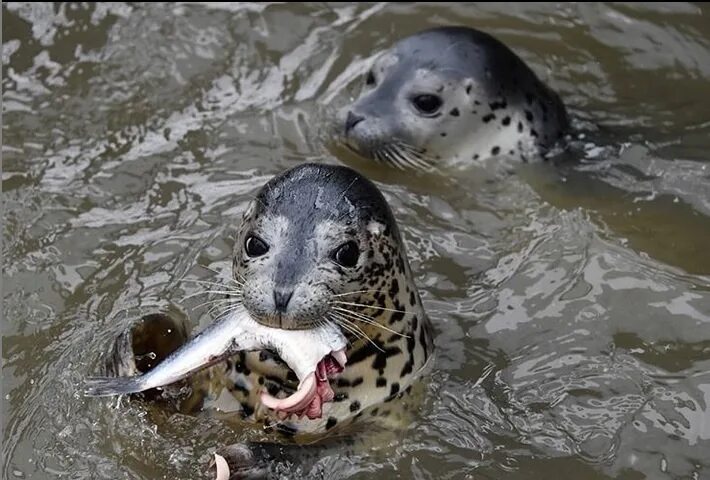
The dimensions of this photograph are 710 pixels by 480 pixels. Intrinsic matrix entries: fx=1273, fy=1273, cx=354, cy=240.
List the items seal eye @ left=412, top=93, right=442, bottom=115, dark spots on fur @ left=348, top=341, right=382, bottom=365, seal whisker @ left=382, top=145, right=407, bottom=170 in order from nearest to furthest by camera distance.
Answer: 1. dark spots on fur @ left=348, top=341, right=382, bottom=365
2. seal whisker @ left=382, top=145, right=407, bottom=170
3. seal eye @ left=412, top=93, right=442, bottom=115

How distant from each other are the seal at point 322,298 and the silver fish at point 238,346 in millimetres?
41

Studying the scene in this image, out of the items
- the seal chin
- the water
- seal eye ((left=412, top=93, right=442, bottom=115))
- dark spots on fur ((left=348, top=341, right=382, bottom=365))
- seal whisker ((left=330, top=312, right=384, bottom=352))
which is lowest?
the water

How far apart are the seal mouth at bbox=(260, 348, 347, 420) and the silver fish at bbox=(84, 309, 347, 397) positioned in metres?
0.03

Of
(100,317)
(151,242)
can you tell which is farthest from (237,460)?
(151,242)

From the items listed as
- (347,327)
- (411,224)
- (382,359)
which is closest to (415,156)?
(411,224)

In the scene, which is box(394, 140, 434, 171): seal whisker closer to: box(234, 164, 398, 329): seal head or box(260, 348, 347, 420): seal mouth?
box(234, 164, 398, 329): seal head

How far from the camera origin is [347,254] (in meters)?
4.28

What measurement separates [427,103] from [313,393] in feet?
9.99

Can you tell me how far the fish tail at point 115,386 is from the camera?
13.2 ft

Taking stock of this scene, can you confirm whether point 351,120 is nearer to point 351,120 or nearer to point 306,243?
point 351,120

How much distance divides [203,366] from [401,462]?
88 centimetres

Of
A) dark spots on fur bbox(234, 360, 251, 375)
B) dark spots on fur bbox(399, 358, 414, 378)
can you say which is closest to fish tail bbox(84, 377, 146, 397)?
dark spots on fur bbox(234, 360, 251, 375)

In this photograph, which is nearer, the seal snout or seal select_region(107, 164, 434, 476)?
seal select_region(107, 164, 434, 476)

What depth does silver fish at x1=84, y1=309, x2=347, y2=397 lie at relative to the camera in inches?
157
